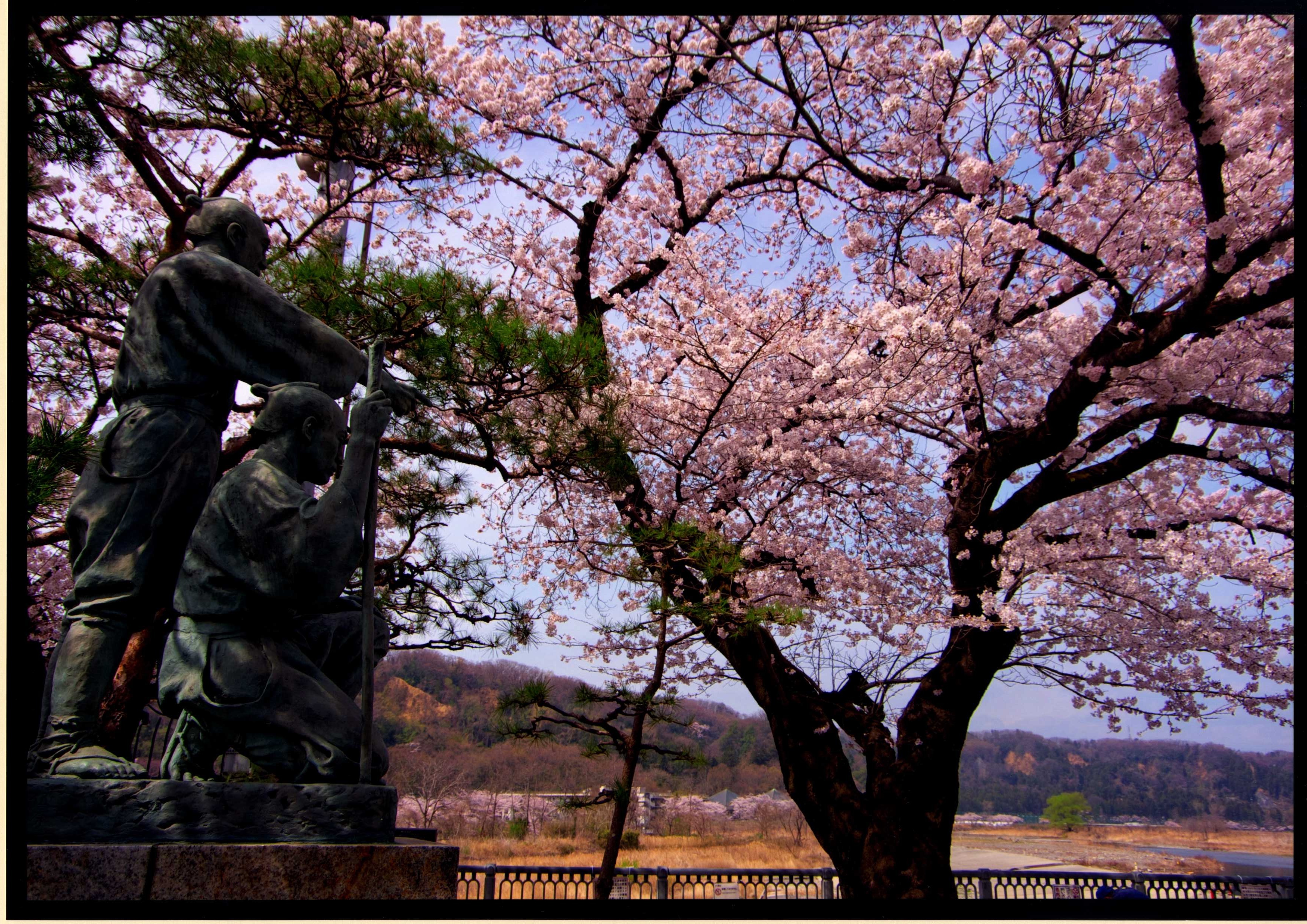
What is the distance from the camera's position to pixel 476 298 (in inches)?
195

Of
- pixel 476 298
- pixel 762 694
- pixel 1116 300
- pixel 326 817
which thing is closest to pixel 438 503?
pixel 476 298

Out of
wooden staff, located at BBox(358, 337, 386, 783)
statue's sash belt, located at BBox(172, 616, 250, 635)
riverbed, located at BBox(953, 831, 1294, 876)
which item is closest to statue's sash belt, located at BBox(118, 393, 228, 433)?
wooden staff, located at BBox(358, 337, 386, 783)

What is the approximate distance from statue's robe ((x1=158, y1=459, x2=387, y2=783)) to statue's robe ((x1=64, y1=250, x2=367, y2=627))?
13 cm

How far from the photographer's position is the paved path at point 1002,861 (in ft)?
70.5

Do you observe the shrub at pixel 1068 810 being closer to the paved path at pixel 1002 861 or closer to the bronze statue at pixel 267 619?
the paved path at pixel 1002 861

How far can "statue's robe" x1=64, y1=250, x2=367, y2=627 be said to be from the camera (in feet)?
7.41

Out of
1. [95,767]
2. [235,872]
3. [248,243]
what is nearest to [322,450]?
[248,243]

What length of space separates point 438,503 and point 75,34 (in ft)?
12.4

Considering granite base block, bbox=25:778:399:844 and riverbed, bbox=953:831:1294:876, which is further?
riverbed, bbox=953:831:1294:876

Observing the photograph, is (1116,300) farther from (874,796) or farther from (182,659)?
(182,659)

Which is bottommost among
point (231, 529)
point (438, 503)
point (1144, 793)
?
point (1144, 793)

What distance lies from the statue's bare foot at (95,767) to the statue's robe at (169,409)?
0.37 m

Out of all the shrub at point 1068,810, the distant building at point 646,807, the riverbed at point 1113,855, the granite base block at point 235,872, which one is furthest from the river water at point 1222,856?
the granite base block at point 235,872

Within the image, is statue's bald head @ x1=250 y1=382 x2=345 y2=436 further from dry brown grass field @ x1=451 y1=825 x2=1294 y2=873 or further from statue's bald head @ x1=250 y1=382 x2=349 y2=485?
dry brown grass field @ x1=451 y1=825 x2=1294 y2=873
